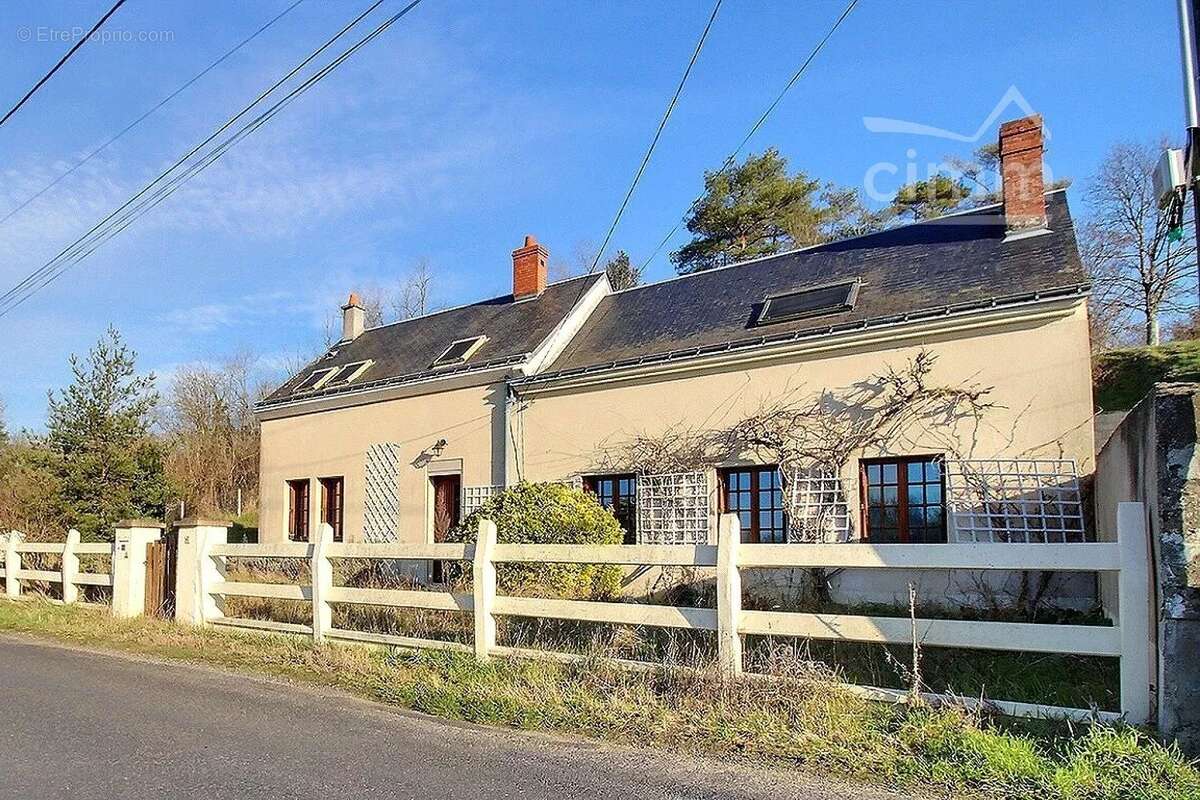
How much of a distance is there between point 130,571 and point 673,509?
7.64 metres

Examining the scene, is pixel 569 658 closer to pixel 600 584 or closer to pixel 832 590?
pixel 600 584

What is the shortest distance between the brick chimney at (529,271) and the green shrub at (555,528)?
791 cm

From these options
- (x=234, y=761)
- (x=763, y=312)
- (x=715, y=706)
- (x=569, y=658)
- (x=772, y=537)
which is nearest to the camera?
(x=234, y=761)

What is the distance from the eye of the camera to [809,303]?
42.1 feet

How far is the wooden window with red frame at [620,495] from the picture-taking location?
45.1ft

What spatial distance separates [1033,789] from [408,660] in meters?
5.09

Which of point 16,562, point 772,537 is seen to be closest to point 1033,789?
point 772,537

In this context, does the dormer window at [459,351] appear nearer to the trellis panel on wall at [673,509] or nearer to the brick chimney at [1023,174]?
the trellis panel on wall at [673,509]

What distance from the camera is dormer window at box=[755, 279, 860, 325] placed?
12.4 m

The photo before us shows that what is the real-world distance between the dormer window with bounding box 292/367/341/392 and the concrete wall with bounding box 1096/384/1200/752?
56.6ft

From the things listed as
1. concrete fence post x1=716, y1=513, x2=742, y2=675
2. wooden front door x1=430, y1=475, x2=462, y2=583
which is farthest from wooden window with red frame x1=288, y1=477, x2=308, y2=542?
concrete fence post x1=716, y1=513, x2=742, y2=675

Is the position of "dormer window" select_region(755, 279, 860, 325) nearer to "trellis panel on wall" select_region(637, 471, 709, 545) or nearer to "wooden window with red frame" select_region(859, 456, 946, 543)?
"wooden window with red frame" select_region(859, 456, 946, 543)

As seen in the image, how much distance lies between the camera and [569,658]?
652 cm

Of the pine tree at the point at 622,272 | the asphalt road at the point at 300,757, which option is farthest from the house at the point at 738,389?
the pine tree at the point at 622,272
